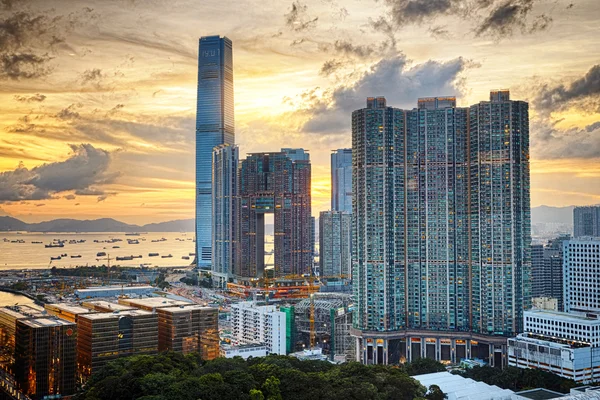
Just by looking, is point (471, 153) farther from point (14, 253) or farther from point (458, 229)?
point (14, 253)

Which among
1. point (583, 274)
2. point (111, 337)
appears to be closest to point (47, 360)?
point (111, 337)

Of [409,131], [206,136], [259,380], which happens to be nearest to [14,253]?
[206,136]

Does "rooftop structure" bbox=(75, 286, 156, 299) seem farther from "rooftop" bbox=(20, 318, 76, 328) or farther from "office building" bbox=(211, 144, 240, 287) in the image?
"rooftop" bbox=(20, 318, 76, 328)

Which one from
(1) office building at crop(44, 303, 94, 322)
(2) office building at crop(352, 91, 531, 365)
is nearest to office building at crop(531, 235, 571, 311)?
(2) office building at crop(352, 91, 531, 365)

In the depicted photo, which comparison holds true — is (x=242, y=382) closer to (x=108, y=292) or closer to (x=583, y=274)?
(x=583, y=274)

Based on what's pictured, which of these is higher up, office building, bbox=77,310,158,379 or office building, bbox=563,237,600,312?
office building, bbox=563,237,600,312

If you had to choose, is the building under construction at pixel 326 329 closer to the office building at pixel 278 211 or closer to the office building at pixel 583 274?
the office building at pixel 583 274
